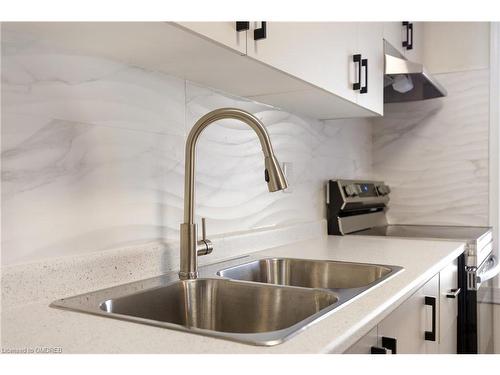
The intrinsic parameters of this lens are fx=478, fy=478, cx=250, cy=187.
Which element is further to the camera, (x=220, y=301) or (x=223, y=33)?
(x=220, y=301)

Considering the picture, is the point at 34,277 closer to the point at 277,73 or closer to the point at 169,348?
the point at 169,348

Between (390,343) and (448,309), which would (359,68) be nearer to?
(448,309)

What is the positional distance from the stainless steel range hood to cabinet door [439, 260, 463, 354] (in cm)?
81

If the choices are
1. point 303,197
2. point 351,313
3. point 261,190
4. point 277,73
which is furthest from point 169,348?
point 303,197

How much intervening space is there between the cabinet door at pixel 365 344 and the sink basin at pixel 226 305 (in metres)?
0.11

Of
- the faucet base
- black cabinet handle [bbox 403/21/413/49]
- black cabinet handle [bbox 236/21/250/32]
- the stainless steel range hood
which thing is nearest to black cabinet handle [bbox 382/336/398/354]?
the faucet base

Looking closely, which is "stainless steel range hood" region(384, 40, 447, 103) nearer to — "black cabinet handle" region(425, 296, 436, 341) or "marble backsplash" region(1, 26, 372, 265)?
"marble backsplash" region(1, 26, 372, 265)

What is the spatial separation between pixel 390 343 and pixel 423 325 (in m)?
0.36

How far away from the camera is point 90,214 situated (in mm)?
1055

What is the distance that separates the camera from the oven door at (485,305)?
1.96 metres

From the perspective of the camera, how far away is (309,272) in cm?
149

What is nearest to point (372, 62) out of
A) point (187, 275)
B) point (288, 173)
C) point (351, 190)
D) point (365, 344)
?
point (288, 173)

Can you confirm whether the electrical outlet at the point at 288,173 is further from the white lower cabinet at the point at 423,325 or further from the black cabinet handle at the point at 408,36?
the black cabinet handle at the point at 408,36

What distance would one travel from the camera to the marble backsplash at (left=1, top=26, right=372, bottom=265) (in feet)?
3.00
